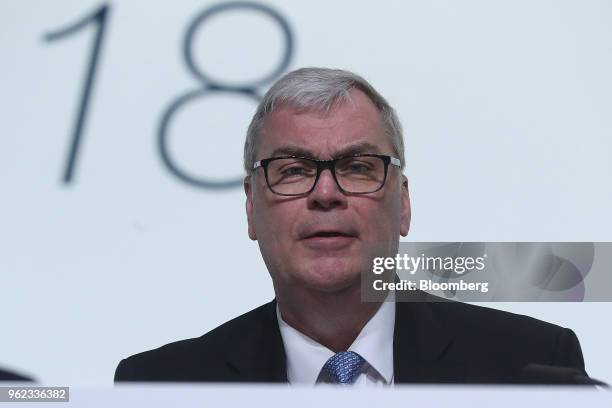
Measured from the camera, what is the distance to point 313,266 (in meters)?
1.25

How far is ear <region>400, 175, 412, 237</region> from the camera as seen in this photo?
4.48 ft

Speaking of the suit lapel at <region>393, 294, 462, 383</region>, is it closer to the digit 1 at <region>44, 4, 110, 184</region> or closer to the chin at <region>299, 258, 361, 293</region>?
the chin at <region>299, 258, 361, 293</region>

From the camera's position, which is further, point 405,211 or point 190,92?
point 190,92

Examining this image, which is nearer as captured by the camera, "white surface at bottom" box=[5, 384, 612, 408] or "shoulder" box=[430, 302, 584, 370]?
"white surface at bottom" box=[5, 384, 612, 408]

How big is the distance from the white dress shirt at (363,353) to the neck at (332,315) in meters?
0.01

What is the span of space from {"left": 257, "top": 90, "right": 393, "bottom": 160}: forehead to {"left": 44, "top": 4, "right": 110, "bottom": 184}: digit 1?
1.25 feet

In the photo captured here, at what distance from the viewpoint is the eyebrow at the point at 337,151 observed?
1263mm

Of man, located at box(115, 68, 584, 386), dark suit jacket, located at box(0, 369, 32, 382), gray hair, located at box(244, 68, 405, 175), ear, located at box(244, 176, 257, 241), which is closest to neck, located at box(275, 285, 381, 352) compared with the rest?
man, located at box(115, 68, 584, 386)

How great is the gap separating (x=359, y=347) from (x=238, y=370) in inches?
7.4

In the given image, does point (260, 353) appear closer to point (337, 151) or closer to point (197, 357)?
point (197, 357)

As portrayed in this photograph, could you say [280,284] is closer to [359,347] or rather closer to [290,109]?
[359,347]

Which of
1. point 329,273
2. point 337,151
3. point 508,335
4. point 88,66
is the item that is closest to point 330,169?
point 337,151

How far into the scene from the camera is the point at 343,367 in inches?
48.8

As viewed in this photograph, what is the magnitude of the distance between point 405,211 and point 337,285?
0.20 metres
